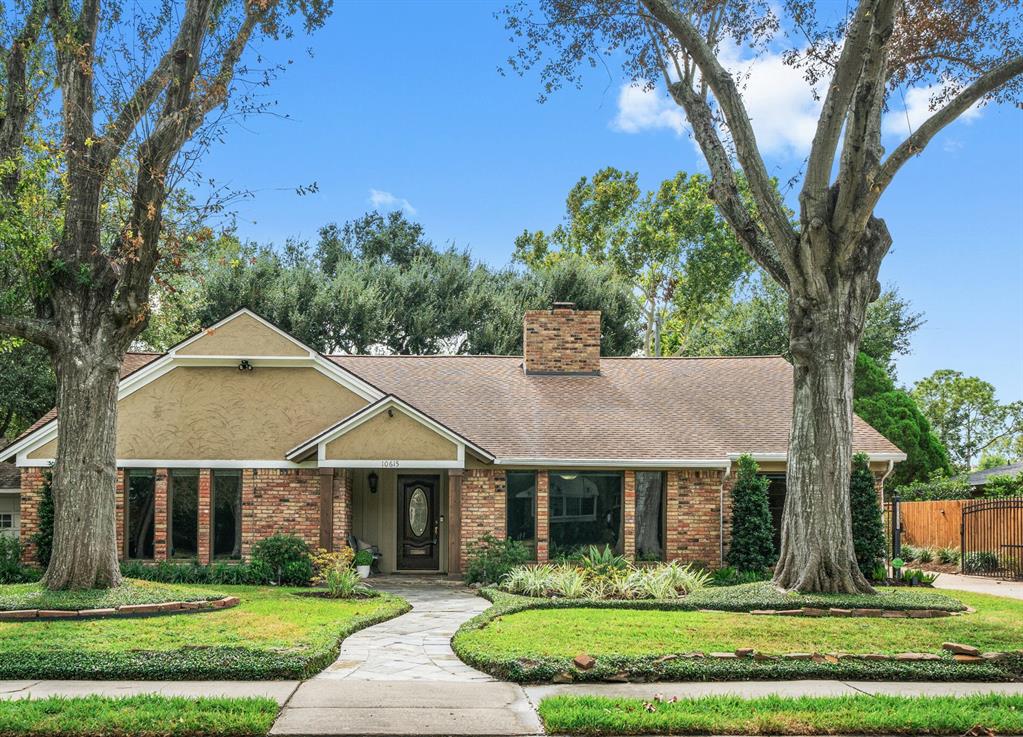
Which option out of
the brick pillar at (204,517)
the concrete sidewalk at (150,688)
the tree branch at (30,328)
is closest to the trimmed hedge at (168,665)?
the concrete sidewalk at (150,688)

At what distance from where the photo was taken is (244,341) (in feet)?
62.5

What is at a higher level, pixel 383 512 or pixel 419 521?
pixel 383 512

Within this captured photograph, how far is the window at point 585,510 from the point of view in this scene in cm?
1900

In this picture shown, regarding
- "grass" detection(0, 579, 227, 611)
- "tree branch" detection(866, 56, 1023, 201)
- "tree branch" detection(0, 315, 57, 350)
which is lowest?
"grass" detection(0, 579, 227, 611)

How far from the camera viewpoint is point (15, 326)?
1401 centimetres

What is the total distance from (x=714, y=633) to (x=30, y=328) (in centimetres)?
1039

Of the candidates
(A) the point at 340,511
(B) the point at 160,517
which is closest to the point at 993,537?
(A) the point at 340,511

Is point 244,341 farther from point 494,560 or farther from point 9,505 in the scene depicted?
point 9,505

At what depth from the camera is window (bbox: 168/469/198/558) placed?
60.7 ft

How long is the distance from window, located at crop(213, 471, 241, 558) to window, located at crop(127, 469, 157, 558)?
1.19m

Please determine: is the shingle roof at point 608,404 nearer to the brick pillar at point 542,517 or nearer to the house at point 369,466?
the house at point 369,466

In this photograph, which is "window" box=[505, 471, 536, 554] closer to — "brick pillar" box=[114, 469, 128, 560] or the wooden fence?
"brick pillar" box=[114, 469, 128, 560]

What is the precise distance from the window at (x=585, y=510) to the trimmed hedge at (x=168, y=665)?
10155 mm

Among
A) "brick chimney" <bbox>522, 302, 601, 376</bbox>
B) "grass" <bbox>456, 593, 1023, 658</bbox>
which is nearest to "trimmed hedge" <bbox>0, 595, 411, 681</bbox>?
"grass" <bbox>456, 593, 1023, 658</bbox>
